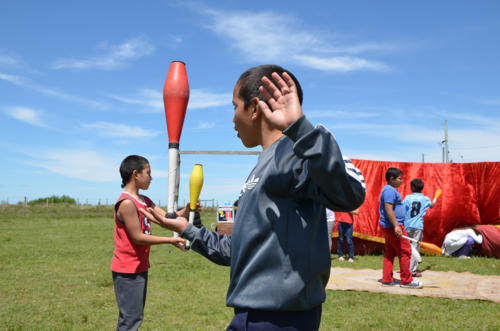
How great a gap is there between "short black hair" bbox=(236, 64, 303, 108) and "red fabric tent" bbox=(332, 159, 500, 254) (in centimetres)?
916

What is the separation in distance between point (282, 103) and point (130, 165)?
2357 mm

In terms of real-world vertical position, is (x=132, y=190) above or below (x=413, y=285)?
above

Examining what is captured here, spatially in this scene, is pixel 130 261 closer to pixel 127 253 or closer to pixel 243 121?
pixel 127 253

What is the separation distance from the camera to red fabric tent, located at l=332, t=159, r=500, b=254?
34.7ft

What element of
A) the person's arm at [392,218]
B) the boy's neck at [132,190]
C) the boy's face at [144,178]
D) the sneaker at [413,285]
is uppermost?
the boy's face at [144,178]

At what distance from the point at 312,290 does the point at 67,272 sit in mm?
7992

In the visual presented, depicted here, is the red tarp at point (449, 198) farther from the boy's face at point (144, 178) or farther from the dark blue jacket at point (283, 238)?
the dark blue jacket at point (283, 238)

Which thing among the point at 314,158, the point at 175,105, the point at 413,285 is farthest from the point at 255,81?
the point at 413,285

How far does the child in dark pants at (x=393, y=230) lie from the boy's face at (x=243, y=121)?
16.2 feet

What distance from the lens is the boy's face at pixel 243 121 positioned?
68.2 inches

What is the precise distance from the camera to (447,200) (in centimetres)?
1061

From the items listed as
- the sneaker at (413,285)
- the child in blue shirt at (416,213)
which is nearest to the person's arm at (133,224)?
the sneaker at (413,285)

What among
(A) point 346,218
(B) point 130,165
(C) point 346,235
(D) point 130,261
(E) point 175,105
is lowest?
(C) point 346,235

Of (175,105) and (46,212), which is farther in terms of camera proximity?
(46,212)
